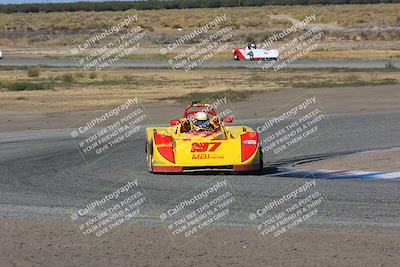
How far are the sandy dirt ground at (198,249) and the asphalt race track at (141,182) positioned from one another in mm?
621

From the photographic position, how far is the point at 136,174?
1539 centimetres

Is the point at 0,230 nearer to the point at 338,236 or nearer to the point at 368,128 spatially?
the point at 338,236

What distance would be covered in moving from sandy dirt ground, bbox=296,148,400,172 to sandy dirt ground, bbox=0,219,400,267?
6.41 meters

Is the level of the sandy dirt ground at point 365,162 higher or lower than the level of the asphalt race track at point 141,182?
lower

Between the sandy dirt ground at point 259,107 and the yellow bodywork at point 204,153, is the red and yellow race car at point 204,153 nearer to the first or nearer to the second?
the yellow bodywork at point 204,153

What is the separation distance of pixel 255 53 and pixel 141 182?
134 feet

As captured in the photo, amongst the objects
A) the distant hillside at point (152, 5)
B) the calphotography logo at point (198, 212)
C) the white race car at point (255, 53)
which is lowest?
the white race car at point (255, 53)

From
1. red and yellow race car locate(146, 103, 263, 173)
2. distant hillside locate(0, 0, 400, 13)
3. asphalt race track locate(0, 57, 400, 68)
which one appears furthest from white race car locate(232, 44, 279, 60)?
distant hillside locate(0, 0, 400, 13)

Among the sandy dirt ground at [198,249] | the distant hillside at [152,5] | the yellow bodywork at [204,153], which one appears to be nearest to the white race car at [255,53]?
the yellow bodywork at [204,153]

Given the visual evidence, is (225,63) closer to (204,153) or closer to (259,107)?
(259,107)

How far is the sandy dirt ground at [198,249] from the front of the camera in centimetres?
877

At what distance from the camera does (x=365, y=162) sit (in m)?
17.0

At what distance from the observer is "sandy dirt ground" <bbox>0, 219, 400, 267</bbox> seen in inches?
345

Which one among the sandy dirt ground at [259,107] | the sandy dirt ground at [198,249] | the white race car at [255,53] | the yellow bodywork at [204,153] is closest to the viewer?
the sandy dirt ground at [198,249]
